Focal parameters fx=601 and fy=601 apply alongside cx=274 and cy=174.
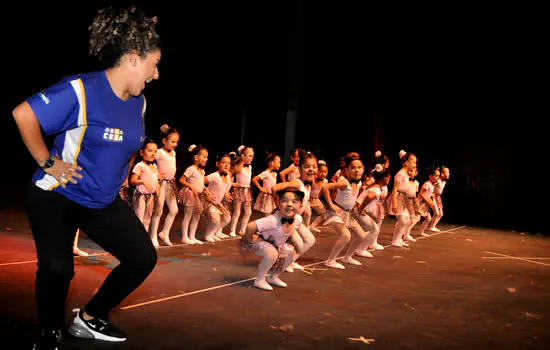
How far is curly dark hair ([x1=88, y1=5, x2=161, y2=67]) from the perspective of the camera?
287 centimetres

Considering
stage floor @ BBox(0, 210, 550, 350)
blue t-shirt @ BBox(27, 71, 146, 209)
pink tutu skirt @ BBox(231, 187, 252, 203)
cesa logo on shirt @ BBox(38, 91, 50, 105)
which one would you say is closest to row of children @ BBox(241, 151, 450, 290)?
stage floor @ BBox(0, 210, 550, 350)

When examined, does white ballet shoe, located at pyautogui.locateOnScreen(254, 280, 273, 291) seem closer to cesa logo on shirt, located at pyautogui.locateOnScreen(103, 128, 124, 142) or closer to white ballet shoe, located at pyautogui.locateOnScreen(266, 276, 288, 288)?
white ballet shoe, located at pyautogui.locateOnScreen(266, 276, 288, 288)

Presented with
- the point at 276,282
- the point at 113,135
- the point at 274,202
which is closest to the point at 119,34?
the point at 113,135

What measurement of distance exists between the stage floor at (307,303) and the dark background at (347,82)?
5.81 meters

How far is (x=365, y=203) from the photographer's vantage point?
22.8 ft

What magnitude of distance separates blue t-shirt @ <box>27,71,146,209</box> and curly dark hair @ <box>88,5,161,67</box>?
13cm

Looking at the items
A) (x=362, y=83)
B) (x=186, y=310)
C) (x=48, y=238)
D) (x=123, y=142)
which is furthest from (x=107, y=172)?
(x=362, y=83)

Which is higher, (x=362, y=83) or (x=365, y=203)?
(x=362, y=83)

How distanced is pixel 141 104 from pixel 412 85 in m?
13.6

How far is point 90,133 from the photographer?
2.79 m

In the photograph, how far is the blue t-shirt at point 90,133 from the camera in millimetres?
2703

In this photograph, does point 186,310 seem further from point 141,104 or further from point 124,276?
point 141,104

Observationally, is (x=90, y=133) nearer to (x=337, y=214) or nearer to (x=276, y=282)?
(x=276, y=282)

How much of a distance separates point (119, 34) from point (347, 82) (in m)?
12.8
